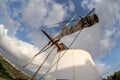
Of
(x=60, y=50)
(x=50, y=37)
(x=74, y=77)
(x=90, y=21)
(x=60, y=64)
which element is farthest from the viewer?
(x=50, y=37)

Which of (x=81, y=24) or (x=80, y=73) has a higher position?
(x=81, y=24)

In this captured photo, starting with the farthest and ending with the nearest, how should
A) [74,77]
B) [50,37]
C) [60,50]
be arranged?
[50,37] < [60,50] < [74,77]

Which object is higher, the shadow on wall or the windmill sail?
the windmill sail

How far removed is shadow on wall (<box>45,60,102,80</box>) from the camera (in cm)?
1791

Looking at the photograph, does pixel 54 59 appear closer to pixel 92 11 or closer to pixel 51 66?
pixel 51 66

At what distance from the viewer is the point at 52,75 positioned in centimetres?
1939

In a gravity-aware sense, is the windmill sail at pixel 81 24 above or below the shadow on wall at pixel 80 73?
above

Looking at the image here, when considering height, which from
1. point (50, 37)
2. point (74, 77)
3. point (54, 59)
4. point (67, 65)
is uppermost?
point (50, 37)

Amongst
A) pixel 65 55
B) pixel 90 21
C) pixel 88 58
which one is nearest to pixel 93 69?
pixel 88 58

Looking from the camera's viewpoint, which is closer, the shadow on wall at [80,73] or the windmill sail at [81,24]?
the windmill sail at [81,24]

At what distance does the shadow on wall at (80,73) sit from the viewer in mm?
17906

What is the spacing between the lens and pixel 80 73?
1798cm

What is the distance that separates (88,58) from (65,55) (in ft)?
6.51

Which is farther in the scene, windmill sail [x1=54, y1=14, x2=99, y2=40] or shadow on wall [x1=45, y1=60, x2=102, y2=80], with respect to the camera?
shadow on wall [x1=45, y1=60, x2=102, y2=80]
